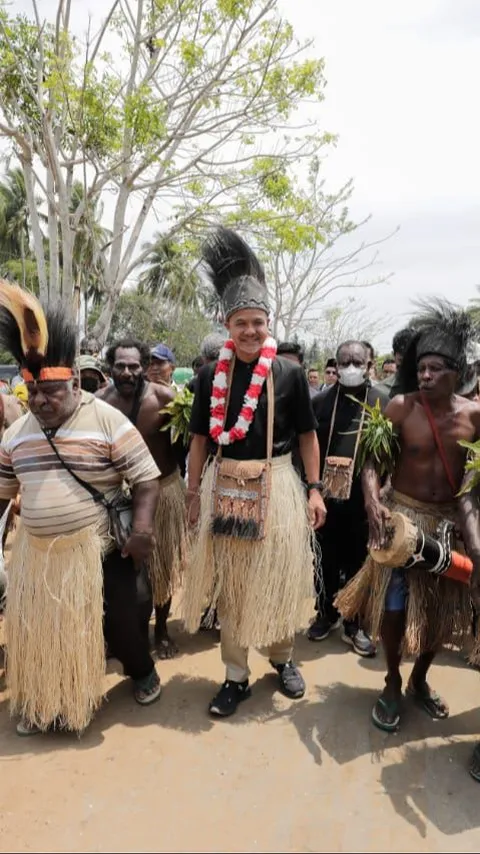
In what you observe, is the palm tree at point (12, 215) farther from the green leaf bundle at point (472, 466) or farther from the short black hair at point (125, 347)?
the green leaf bundle at point (472, 466)

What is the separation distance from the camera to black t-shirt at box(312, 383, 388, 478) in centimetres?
354

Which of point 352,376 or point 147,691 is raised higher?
point 352,376

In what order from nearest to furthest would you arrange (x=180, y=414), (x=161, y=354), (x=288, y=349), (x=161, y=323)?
(x=180, y=414) < (x=161, y=354) < (x=288, y=349) < (x=161, y=323)

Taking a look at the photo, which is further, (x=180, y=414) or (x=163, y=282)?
(x=163, y=282)

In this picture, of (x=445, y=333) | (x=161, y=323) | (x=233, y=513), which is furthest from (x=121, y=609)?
(x=161, y=323)

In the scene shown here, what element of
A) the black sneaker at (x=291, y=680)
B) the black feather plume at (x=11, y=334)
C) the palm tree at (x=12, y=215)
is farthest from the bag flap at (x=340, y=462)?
the palm tree at (x=12, y=215)

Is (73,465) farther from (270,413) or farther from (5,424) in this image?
(5,424)

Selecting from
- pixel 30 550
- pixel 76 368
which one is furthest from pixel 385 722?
pixel 76 368

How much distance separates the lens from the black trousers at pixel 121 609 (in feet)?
9.02

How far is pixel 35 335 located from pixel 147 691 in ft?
6.13

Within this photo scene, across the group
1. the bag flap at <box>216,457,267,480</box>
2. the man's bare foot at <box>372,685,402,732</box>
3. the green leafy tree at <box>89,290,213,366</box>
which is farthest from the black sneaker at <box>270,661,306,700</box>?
the green leafy tree at <box>89,290,213,366</box>

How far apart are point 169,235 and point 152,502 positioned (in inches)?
350

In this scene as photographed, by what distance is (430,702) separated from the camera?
280 cm

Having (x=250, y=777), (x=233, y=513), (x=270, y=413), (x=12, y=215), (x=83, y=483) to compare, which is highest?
(x=12, y=215)
